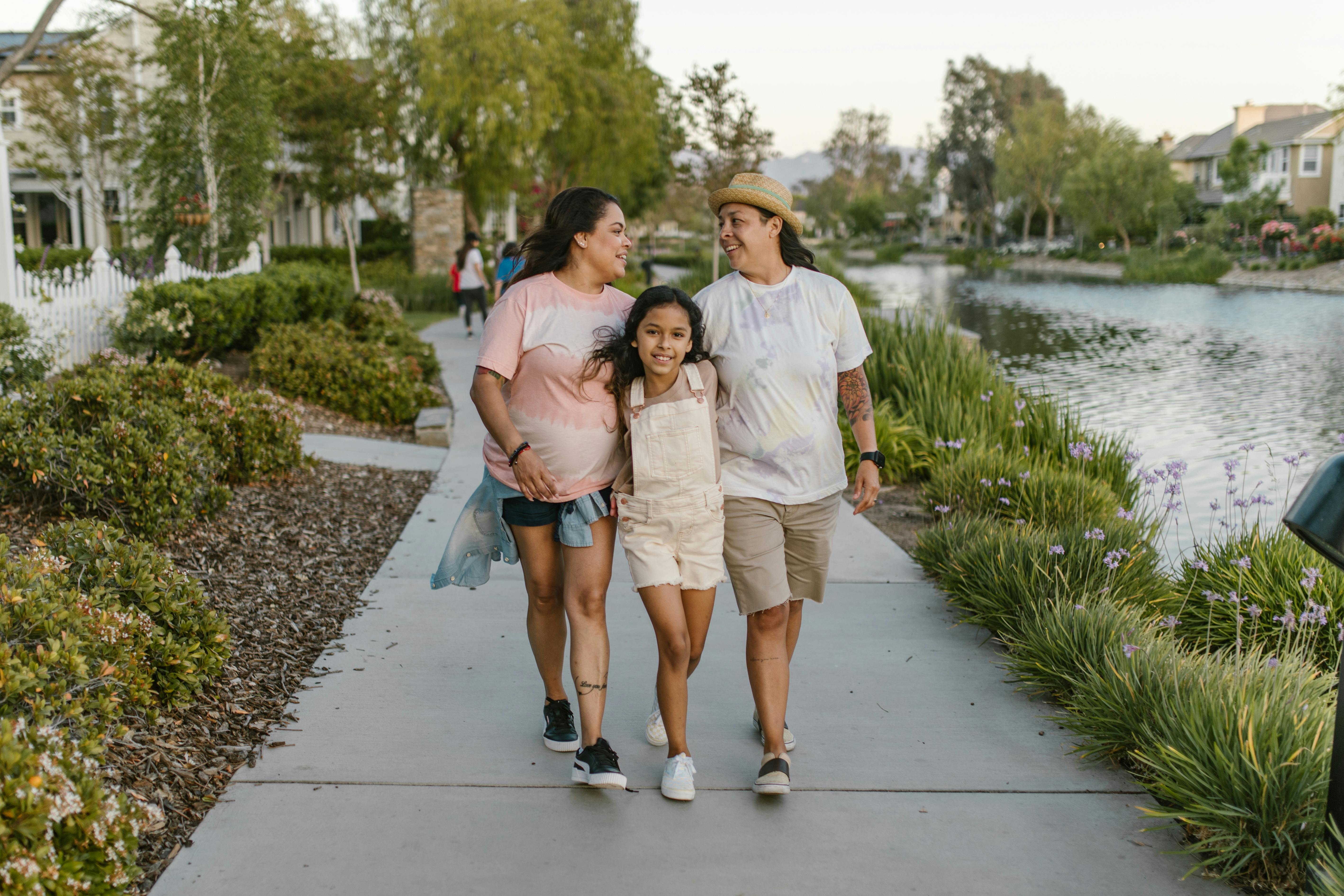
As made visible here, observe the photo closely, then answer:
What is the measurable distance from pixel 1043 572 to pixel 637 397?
2335mm

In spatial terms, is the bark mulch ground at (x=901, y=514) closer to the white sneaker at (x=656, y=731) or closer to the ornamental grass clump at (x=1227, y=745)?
the ornamental grass clump at (x=1227, y=745)

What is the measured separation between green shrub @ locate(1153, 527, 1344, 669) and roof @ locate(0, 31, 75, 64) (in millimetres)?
14483

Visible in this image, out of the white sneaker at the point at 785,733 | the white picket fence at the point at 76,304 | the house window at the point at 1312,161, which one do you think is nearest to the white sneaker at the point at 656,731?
the white sneaker at the point at 785,733

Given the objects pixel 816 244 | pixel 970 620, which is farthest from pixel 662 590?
pixel 816 244

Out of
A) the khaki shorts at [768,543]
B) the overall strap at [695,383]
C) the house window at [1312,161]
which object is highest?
the house window at [1312,161]

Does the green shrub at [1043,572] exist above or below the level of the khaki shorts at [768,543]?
below

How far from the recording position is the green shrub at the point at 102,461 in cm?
516

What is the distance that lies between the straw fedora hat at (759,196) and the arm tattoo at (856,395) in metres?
0.52

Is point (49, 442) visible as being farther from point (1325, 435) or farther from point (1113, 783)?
point (1325, 435)

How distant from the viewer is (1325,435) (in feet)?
34.7

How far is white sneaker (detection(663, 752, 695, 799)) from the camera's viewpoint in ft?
10.9

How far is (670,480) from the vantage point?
10.7 ft

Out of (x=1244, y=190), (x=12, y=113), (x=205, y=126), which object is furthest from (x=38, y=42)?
(x=1244, y=190)

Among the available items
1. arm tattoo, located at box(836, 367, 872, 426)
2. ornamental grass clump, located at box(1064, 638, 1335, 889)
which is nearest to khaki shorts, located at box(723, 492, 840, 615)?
arm tattoo, located at box(836, 367, 872, 426)
